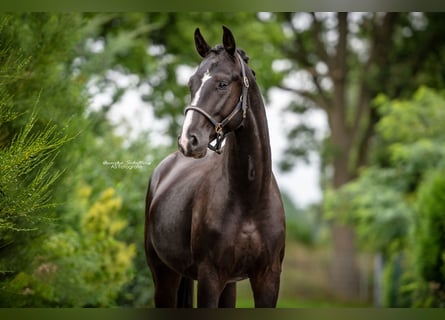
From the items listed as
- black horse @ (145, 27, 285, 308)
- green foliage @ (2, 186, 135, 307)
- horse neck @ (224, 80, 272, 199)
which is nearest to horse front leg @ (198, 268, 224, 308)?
black horse @ (145, 27, 285, 308)

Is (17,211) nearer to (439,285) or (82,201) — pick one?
(82,201)

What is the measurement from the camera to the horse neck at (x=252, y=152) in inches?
127

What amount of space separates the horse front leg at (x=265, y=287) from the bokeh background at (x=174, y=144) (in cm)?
128

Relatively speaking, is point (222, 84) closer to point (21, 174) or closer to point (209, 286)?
point (209, 286)

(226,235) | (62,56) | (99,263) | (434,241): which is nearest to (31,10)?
(62,56)

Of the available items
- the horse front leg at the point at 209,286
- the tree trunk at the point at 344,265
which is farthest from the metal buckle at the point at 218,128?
the tree trunk at the point at 344,265

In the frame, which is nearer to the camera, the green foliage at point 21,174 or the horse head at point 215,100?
the horse head at point 215,100

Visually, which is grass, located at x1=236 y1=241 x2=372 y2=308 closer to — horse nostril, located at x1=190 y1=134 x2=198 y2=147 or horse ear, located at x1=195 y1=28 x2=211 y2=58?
horse ear, located at x1=195 y1=28 x2=211 y2=58

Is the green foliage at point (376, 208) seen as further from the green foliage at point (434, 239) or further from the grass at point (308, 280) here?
the green foliage at point (434, 239)

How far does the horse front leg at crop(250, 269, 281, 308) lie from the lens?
3266 mm

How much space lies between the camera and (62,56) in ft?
17.1

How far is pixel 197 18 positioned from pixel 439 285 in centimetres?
527

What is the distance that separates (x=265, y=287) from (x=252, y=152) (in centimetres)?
66

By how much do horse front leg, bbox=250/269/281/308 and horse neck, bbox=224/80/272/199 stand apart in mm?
385
